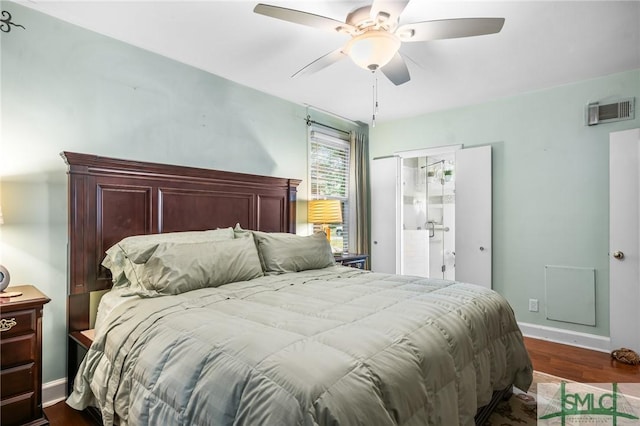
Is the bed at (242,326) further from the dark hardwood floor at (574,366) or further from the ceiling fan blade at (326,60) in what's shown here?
the ceiling fan blade at (326,60)

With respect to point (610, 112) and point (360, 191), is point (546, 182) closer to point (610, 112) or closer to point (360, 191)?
point (610, 112)

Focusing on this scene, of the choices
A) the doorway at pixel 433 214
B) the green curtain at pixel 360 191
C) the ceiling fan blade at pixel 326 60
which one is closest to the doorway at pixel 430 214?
the doorway at pixel 433 214

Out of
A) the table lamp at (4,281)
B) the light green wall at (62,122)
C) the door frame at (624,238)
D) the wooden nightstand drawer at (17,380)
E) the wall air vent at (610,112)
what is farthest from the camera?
the wall air vent at (610,112)

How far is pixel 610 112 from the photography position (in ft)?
10.7

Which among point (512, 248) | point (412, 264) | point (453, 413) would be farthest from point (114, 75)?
point (412, 264)

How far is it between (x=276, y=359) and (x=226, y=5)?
7.01ft

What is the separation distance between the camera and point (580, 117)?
3.41 metres

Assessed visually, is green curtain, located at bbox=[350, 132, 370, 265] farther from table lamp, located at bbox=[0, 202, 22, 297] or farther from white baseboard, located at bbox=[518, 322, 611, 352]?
table lamp, located at bbox=[0, 202, 22, 297]

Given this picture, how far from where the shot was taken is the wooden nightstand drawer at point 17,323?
1.73m

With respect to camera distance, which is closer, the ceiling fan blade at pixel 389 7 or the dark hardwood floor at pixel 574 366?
the ceiling fan blade at pixel 389 7

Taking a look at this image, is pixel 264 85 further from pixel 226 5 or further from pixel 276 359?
pixel 276 359

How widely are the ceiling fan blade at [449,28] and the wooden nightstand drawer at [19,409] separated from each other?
2833mm

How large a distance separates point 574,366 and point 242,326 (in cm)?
301

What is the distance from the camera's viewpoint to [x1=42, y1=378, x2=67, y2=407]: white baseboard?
220 centimetres
